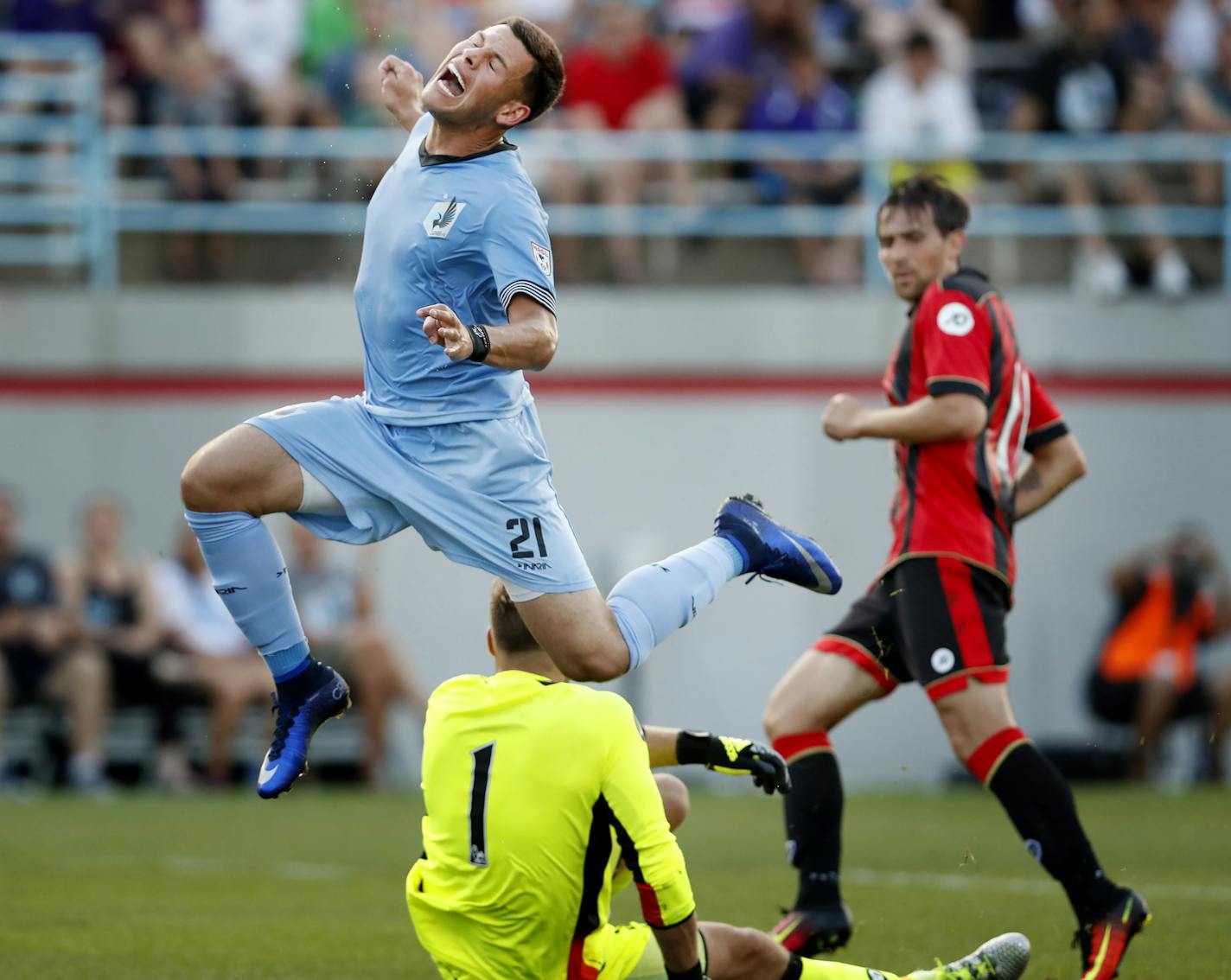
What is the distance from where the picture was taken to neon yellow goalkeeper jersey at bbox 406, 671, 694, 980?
4777 millimetres

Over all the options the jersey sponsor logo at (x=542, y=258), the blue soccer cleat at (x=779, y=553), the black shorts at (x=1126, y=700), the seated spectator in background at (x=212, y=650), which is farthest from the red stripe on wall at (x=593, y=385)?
the jersey sponsor logo at (x=542, y=258)

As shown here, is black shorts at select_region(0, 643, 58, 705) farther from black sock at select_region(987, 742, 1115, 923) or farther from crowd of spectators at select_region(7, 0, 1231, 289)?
black sock at select_region(987, 742, 1115, 923)

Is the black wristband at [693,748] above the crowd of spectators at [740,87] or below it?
below

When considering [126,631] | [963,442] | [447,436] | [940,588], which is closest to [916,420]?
[963,442]

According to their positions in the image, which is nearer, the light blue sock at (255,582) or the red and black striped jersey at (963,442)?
the light blue sock at (255,582)

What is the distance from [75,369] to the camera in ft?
49.2

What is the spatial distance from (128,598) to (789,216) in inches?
221

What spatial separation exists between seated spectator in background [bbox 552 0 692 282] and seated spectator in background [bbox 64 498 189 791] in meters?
4.15

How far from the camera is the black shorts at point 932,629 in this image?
20.6ft

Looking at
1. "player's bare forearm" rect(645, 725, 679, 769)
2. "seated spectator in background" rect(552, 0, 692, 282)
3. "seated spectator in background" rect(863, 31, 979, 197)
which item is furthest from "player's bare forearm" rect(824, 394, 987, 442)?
"seated spectator in background" rect(552, 0, 692, 282)

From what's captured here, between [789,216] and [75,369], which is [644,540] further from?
[75,369]

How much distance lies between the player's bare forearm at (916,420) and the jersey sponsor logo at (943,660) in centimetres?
66

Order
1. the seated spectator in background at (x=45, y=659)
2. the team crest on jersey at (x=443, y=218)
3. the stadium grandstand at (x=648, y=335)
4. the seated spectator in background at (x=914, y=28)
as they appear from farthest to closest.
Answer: the seated spectator in background at (x=914, y=28) → the stadium grandstand at (x=648, y=335) → the seated spectator in background at (x=45, y=659) → the team crest on jersey at (x=443, y=218)

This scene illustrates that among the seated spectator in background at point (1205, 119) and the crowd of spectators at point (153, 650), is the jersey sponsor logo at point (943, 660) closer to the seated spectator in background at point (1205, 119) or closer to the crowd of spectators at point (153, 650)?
the crowd of spectators at point (153, 650)
